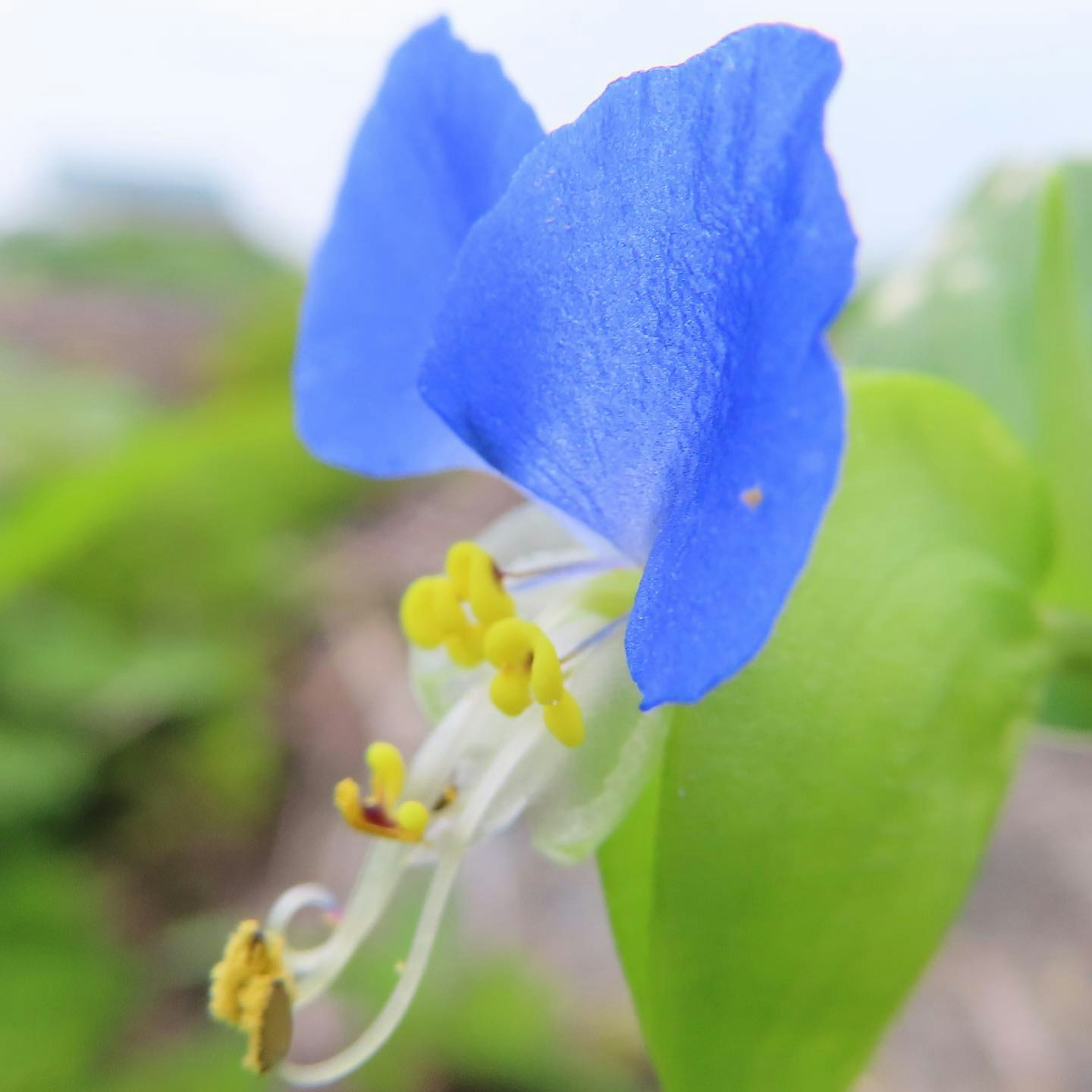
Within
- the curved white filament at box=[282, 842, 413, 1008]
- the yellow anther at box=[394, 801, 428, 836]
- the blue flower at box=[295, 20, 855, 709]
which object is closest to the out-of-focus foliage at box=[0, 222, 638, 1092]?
the curved white filament at box=[282, 842, 413, 1008]

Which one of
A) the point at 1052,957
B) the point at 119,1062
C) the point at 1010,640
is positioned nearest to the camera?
the point at 1010,640

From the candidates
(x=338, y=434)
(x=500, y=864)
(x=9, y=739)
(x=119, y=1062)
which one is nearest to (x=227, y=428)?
(x=9, y=739)

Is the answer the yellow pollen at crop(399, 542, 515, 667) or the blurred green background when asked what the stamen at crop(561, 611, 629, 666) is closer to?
the yellow pollen at crop(399, 542, 515, 667)

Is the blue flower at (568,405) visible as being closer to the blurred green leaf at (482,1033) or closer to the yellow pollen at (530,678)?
the yellow pollen at (530,678)

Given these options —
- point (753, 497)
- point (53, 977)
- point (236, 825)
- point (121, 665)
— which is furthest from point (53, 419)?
point (753, 497)

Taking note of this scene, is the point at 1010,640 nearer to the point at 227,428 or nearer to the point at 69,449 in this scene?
the point at 227,428

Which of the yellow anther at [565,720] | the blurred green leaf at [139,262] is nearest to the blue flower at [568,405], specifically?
the yellow anther at [565,720]
